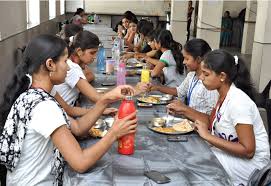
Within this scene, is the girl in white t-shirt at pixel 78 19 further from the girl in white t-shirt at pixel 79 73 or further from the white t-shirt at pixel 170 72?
the girl in white t-shirt at pixel 79 73

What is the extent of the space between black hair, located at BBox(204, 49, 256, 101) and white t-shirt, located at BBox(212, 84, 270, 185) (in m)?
0.11

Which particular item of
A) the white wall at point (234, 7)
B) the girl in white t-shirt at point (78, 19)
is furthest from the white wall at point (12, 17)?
the white wall at point (234, 7)

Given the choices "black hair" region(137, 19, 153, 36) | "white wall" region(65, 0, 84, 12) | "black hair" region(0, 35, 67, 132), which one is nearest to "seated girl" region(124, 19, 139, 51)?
"black hair" region(137, 19, 153, 36)

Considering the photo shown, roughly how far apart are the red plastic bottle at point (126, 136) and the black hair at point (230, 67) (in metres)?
0.77

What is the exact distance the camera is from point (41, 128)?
5.34 ft

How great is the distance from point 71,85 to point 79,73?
0.34 feet

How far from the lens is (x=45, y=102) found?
1662 millimetres

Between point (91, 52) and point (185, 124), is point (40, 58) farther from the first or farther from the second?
point (91, 52)

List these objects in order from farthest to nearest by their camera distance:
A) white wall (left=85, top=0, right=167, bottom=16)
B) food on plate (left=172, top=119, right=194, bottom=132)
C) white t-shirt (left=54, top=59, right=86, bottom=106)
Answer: white wall (left=85, top=0, right=167, bottom=16)
white t-shirt (left=54, top=59, right=86, bottom=106)
food on plate (left=172, top=119, right=194, bottom=132)

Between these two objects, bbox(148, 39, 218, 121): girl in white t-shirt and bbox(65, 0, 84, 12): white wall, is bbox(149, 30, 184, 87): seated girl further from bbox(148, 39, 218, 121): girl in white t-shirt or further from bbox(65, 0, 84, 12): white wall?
bbox(65, 0, 84, 12): white wall

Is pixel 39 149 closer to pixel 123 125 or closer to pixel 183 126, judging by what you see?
pixel 123 125

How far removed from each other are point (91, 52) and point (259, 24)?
472 cm

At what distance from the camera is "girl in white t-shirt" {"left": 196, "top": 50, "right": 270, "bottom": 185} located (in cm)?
217

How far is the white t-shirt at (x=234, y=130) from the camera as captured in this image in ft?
7.22
